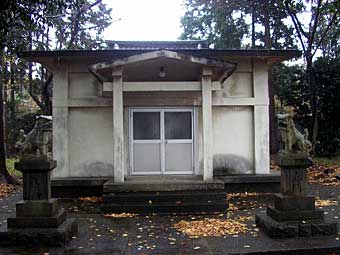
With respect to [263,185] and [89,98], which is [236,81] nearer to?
[263,185]

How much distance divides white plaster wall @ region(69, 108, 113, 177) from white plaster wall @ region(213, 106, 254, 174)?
3227 millimetres

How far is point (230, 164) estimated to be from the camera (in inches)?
479

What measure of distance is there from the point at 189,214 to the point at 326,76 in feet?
44.6

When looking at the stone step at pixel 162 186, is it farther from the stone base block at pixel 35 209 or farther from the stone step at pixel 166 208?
the stone base block at pixel 35 209

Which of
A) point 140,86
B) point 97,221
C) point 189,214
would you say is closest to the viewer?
point 97,221

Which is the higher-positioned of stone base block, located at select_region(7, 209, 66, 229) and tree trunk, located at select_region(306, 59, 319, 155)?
tree trunk, located at select_region(306, 59, 319, 155)

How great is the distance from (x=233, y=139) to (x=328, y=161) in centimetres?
903

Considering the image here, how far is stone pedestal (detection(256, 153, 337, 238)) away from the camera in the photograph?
684 cm

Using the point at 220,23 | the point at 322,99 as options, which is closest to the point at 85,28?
the point at 220,23

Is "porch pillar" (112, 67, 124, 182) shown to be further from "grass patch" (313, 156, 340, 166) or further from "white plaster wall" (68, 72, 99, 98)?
"grass patch" (313, 156, 340, 166)

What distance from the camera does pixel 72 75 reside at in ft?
39.5

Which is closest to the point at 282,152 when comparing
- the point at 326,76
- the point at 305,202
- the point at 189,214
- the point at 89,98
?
the point at 305,202

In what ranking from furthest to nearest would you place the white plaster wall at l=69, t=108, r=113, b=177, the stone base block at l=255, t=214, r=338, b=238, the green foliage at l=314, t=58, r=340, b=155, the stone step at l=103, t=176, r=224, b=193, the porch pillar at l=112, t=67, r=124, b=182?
the green foliage at l=314, t=58, r=340, b=155 → the white plaster wall at l=69, t=108, r=113, b=177 → the porch pillar at l=112, t=67, r=124, b=182 → the stone step at l=103, t=176, r=224, b=193 → the stone base block at l=255, t=214, r=338, b=238

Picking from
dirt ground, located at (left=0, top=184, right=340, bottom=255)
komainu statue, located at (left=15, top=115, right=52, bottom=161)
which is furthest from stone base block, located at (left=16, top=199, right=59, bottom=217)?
komainu statue, located at (left=15, top=115, right=52, bottom=161)
